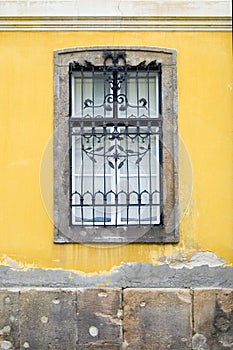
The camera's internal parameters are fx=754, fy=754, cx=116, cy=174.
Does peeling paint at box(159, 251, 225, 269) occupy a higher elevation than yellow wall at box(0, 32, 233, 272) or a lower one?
lower

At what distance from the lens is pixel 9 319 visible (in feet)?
24.4

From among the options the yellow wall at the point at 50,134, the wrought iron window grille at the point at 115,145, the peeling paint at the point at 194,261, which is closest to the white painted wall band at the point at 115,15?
the yellow wall at the point at 50,134

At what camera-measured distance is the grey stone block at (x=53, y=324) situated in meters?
7.42

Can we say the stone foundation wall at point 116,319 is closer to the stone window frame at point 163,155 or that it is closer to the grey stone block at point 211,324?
the grey stone block at point 211,324

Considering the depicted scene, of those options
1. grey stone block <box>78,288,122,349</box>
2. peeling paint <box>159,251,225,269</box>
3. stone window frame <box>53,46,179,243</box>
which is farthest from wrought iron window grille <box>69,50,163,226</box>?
grey stone block <box>78,288,122,349</box>

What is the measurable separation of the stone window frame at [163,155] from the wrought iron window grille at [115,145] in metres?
0.08

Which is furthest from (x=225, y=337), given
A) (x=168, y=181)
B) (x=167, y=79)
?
(x=167, y=79)

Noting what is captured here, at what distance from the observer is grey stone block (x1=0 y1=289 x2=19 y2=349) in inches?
292

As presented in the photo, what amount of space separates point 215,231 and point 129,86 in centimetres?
176

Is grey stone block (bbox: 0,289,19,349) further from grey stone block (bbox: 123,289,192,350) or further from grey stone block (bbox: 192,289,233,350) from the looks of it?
grey stone block (bbox: 192,289,233,350)

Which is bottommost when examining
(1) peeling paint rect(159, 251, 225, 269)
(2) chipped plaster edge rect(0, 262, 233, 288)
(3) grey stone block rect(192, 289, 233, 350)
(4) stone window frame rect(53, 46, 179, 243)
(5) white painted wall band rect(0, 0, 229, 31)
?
(3) grey stone block rect(192, 289, 233, 350)

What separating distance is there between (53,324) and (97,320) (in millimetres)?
436

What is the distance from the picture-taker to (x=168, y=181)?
7.66 m
